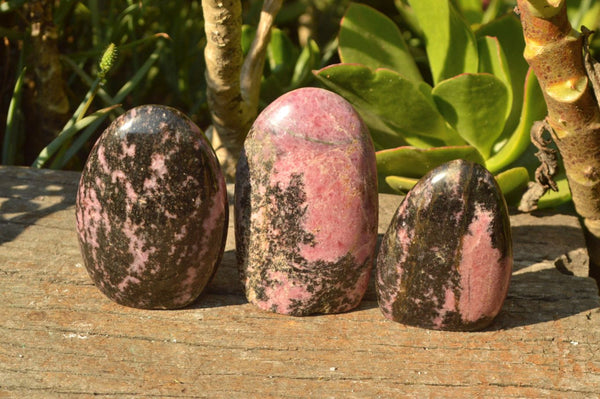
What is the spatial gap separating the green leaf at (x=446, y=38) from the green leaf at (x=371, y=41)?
0.19ft

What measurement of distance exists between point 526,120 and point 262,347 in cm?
60

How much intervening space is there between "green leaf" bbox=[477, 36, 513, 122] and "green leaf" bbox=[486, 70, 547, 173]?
4cm

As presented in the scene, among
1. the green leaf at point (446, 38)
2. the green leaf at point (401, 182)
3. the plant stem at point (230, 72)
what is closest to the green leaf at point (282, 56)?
the plant stem at point (230, 72)

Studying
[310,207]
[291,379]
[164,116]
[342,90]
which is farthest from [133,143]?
[342,90]

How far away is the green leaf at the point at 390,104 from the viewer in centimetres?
123

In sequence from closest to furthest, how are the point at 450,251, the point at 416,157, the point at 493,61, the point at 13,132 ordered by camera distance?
the point at 450,251
the point at 416,157
the point at 493,61
the point at 13,132

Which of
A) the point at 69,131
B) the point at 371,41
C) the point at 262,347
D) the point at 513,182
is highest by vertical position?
the point at 371,41

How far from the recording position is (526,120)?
1.24 metres

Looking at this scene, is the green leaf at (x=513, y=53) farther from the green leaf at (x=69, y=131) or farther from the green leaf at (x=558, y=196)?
the green leaf at (x=69, y=131)

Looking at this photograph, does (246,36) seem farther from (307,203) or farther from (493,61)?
(307,203)

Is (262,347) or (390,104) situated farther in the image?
(390,104)

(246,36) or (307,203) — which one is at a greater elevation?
(246,36)

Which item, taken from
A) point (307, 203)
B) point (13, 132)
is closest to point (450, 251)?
point (307, 203)

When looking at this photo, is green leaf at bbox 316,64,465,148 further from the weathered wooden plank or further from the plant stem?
the weathered wooden plank
